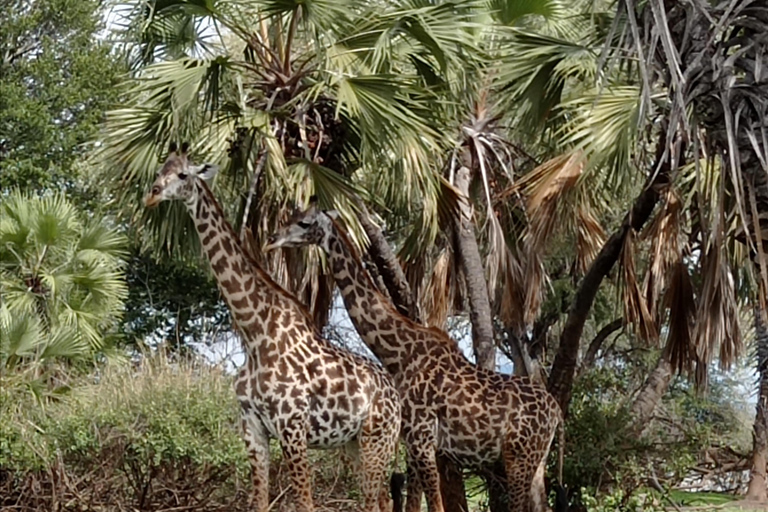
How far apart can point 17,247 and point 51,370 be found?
253 centimetres

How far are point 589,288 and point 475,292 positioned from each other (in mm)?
1111

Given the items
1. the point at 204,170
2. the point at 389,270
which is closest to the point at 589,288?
the point at 389,270

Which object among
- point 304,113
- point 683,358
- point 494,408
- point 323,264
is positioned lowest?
point 494,408

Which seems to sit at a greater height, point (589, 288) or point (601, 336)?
point (601, 336)

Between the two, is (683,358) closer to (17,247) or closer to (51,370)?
(51,370)

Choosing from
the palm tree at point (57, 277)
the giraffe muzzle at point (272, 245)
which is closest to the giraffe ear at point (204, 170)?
the giraffe muzzle at point (272, 245)

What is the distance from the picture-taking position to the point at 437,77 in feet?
35.2

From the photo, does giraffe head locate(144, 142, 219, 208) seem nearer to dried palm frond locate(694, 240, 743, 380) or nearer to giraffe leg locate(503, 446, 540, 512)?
giraffe leg locate(503, 446, 540, 512)

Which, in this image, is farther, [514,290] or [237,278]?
[514,290]

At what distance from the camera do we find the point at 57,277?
15344 mm

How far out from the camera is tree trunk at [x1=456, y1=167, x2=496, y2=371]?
11.7 m

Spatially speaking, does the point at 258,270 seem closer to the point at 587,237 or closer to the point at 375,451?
the point at 375,451

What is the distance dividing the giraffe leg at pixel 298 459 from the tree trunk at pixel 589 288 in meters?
3.68

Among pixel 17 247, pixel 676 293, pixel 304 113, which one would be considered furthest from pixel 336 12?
pixel 17 247
